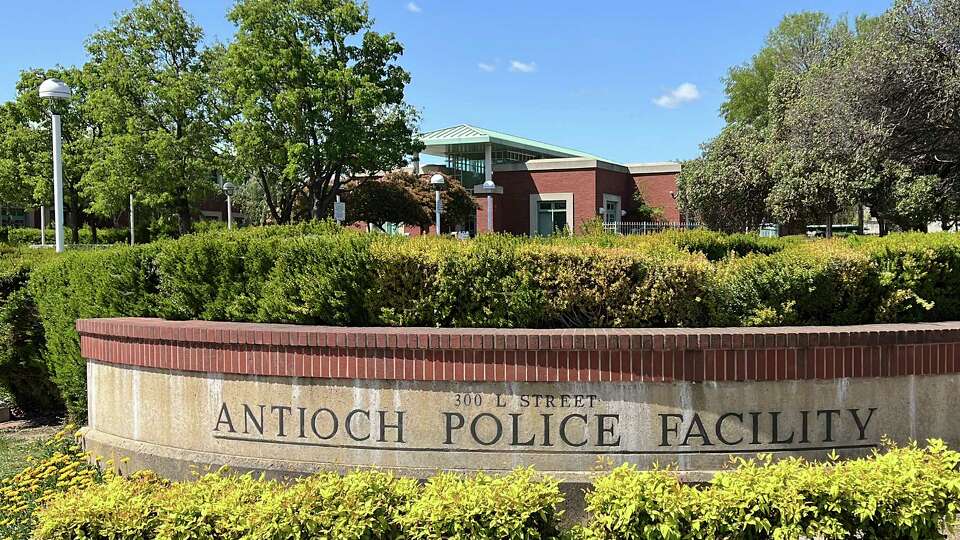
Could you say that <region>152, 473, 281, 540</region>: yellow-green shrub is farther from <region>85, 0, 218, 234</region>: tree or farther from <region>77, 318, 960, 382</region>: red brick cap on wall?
<region>85, 0, 218, 234</region>: tree

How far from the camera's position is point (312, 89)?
93.6ft

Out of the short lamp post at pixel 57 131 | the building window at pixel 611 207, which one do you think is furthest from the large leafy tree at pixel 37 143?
the short lamp post at pixel 57 131

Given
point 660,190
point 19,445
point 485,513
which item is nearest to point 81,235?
point 660,190

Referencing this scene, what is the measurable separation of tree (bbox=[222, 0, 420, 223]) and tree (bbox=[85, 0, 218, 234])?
8.83 feet

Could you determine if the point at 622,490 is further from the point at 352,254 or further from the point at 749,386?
the point at 352,254

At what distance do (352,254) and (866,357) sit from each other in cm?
323

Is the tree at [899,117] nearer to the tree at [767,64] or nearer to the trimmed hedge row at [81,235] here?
the tree at [767,64]

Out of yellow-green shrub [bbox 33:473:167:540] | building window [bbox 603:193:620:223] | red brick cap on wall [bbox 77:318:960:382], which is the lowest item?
yellow-green shrub [bbox 33:473:167:540]

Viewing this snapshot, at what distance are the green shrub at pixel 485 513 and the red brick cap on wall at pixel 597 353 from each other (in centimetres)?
98

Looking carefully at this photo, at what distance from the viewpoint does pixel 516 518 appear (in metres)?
3.39

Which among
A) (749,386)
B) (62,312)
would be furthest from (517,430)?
(62,312)

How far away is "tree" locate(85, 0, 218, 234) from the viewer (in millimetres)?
30688

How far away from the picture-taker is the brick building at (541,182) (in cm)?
4331

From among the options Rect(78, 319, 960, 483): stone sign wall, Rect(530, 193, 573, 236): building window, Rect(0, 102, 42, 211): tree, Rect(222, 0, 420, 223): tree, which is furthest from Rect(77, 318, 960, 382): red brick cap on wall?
Rect(0, 102, 42, 211): tree
